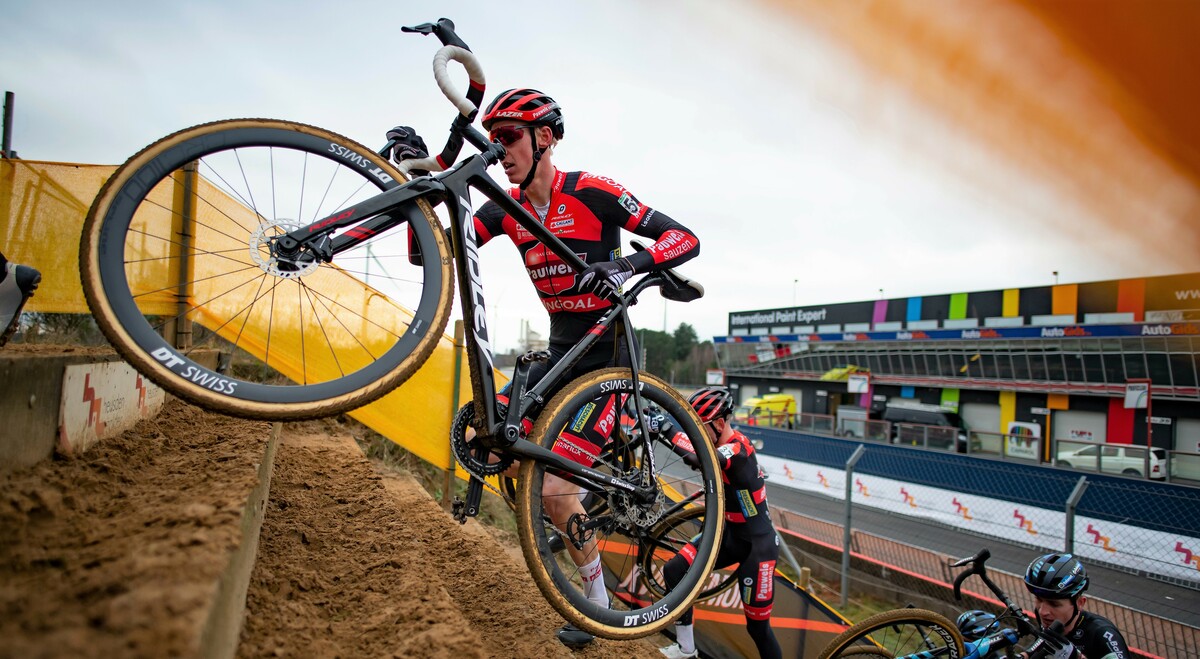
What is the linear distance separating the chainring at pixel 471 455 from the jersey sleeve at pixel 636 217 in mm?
1417

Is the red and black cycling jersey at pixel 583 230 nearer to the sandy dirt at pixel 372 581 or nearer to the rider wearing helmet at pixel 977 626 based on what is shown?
the sandy dirt at pixel 372 581

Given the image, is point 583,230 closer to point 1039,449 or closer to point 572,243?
point 572,243

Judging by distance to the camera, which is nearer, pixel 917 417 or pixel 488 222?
pixel 488 222

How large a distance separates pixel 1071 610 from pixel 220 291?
331 inches

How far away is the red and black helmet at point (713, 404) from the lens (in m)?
5.71

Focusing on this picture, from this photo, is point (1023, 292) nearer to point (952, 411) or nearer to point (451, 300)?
point (952, 411)

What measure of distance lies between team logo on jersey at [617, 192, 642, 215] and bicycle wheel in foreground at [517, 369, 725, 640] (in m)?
1.04

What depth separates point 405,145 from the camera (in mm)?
2990

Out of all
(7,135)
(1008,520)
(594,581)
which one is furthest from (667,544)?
(1008,520)

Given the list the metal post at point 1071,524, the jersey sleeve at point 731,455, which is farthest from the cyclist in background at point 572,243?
the metal post at point 1071,524

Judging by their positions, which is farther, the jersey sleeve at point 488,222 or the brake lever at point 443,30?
the jersey sleeve at point 488,222

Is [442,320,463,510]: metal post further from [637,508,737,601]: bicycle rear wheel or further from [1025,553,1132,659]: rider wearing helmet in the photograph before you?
[1025,553,1132,659]: rider wearing helmet

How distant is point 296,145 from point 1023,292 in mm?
34323

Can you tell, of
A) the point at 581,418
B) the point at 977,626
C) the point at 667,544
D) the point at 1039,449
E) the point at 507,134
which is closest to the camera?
the point at 581,418
